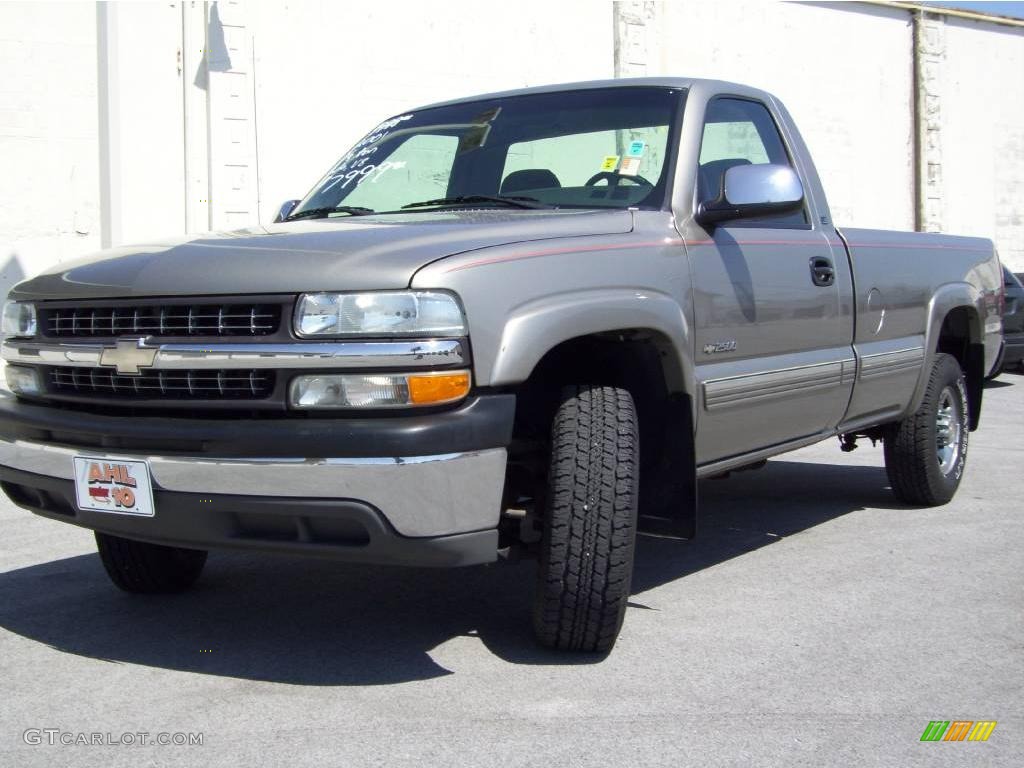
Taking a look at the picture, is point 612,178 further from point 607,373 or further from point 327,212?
point 327,212

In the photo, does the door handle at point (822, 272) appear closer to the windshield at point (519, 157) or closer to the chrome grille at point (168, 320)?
the windshield at point (519, 157)

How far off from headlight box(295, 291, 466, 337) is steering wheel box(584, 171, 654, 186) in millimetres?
1344

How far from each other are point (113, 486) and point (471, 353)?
3.56ft

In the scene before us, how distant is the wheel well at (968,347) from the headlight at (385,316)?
385 centimetres

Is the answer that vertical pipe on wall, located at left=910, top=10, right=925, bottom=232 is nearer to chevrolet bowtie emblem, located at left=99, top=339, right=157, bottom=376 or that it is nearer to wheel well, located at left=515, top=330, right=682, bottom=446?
wheel well, located at left=515, top=330, right=682, bottom=446

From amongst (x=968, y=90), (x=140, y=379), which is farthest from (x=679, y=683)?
(x=968, y=90)

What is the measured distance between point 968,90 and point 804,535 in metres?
18.5

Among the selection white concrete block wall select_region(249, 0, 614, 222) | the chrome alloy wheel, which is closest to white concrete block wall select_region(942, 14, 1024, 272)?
white concrete block wall select_region(249, 0, 614, 222)

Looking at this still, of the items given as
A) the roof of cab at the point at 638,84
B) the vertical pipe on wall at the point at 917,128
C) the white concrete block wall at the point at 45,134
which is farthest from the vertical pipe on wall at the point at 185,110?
the vertical pipe on wall at the point at 917,128

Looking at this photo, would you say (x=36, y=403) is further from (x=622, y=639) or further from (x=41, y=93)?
(x=41, y=93)

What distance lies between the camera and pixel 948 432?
6.16m

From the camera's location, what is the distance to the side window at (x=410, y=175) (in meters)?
4.50

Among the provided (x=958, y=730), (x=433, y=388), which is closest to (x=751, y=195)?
(x=433, y=388)

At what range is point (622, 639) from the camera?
3838 millimetres
